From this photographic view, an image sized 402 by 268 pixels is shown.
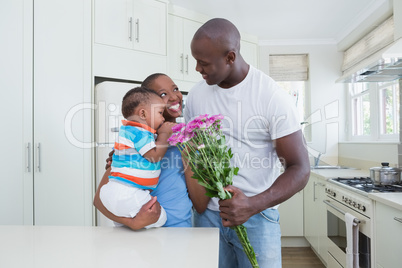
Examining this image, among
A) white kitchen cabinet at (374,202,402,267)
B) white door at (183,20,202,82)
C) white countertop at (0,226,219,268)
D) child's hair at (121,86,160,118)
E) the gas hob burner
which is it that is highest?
white door at (183,20,202,82)

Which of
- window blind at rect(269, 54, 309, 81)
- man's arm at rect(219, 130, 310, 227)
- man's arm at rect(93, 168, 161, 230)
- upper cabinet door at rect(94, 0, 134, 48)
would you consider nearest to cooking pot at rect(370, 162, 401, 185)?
man's arm at rect(219, 130, 310, 227)

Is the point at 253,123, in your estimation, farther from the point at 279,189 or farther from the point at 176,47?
the point at 176,47

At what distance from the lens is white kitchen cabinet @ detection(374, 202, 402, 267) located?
189 centimetres

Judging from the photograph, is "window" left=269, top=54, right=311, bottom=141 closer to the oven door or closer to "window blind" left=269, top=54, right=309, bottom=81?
"window blind" left=269, top=54, right=309, bottom=81

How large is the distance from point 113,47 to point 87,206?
1266mm

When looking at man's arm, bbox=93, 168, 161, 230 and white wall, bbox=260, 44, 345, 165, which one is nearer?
man's arm, bbox=93, 168, 161, 230

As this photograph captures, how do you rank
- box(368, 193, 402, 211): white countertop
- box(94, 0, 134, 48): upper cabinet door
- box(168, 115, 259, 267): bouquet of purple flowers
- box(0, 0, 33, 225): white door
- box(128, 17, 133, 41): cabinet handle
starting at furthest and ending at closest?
box(128, 17, 133, 41): cabinet handle, box(94, 0, 134, 48): upper cabinet door, box(0, 0, 33, 225): white door, box(368, 193, 402, 211): white countertop, box(168, 115, 259, 267): bouquet of purple flowers

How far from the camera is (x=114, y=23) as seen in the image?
8.96 ft

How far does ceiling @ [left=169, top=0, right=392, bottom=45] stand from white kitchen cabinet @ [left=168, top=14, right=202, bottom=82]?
202 mm

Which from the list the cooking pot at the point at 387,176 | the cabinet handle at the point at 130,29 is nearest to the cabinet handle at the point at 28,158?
the cabinet handle at the point at 130,29

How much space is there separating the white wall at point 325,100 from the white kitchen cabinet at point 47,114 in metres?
3.21

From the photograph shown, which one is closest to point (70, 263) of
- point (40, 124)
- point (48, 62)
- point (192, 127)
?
point (192, 127)

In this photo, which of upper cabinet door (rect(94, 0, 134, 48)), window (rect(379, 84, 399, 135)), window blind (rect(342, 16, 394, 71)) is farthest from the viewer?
window (rect(379, 84, 399, 135))

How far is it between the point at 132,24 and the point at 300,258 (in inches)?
119
